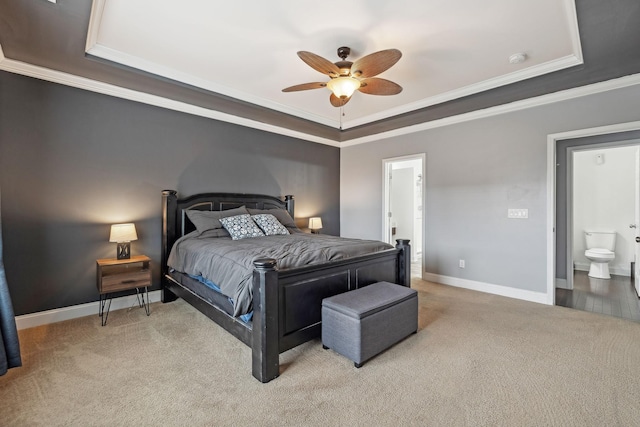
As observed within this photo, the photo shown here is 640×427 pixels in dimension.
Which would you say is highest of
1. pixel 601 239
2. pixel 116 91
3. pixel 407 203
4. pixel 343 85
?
pixel 116 91

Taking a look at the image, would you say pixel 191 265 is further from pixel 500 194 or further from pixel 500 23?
pixel 500 194

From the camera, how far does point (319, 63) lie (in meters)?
2.38

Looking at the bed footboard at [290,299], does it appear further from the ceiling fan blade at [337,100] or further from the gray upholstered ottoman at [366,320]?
the ceiling fan blade at [337,100]

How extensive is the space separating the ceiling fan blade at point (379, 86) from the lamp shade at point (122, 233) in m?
2.87

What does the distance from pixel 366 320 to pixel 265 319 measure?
0.75 meters

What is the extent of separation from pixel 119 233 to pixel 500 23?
4.10 meters

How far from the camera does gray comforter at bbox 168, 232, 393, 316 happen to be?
2.14 m

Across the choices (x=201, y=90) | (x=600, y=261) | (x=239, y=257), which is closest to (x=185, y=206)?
(x=201, y=90)

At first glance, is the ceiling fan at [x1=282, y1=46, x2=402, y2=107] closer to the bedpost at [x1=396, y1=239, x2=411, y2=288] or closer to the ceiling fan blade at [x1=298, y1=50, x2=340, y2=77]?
the ceiling fan blade at [x1=298, y1=50, x2=340, y2=77]

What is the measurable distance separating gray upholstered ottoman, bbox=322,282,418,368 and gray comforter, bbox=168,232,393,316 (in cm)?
40

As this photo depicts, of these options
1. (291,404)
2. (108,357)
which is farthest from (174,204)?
(291,404)

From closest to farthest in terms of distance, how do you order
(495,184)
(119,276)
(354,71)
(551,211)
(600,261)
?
(354,71) → (119,276) → (551,211) → (495,184) → (600,261)

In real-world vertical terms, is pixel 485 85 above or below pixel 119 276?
above

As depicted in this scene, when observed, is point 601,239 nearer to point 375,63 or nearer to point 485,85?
point 485,85
